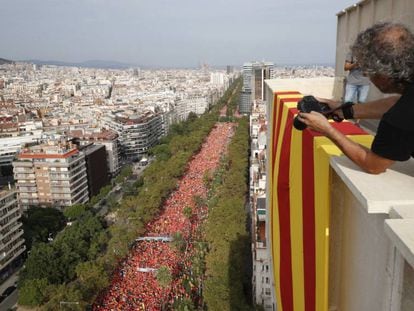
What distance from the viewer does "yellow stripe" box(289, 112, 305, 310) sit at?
1892mm

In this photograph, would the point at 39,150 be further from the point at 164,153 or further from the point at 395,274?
the point at 395,274

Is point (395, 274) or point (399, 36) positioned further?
point (399, 36)

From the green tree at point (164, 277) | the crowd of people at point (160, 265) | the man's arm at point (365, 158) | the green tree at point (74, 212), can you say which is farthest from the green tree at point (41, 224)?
the man's arm at point (365, 158)

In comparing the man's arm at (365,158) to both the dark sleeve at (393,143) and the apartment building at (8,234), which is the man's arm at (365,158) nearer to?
the dark sleeve at (393,143)

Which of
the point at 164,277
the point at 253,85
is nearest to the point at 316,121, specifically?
the point at 164,277

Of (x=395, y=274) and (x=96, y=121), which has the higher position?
(x=395, y=274)

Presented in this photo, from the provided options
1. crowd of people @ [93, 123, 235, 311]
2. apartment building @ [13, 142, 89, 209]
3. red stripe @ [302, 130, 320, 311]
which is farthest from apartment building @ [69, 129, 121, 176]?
red stripe @ [302, 130, 320, 311]

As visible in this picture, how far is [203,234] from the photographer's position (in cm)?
1556

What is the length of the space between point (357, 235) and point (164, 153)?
28652 mm

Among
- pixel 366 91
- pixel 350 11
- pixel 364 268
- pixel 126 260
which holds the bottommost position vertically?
pixel 126 260

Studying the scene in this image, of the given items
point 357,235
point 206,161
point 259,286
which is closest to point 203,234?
point 259,286

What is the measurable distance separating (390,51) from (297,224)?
1082 millimetres

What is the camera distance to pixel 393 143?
3.43 feet

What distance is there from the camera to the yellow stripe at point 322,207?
1.39 meters
